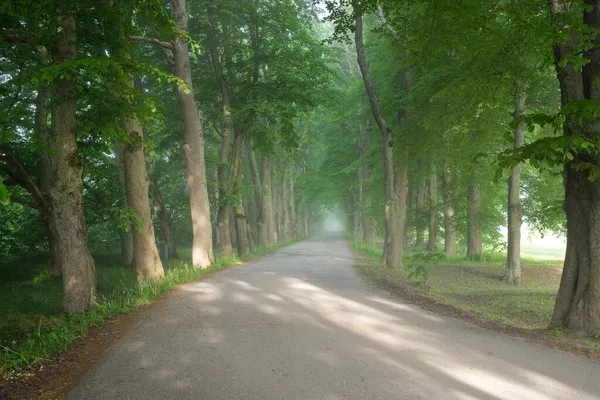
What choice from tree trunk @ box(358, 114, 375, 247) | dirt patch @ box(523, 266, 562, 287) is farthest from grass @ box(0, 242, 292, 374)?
dirt patch @ box(523, 266, 562, 287)

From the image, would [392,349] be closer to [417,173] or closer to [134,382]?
[134,382]

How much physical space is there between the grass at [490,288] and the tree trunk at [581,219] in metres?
1.37

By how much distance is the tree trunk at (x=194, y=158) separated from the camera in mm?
12547

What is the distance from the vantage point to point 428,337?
19.7ft

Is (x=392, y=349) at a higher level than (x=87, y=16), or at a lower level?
lower

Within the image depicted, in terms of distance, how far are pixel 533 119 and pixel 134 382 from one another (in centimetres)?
608

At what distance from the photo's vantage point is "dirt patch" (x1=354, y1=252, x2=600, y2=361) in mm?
5793

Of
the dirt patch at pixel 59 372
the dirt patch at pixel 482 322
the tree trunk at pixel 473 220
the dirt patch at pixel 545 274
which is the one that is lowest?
the dirt patch at pixel 545 274

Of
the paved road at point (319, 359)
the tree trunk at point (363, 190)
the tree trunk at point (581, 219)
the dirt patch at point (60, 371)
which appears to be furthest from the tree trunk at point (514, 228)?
the dirt patch at point (60, 371)

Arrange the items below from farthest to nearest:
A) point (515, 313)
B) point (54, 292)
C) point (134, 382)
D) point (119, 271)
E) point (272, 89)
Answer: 1. point (119, 271)
2. point (272, 89)
3. point (54, 292)
4. point (515, 313)
5. point (134, 382)

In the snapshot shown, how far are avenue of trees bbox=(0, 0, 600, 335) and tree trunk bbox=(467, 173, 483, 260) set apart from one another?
0.11 metres

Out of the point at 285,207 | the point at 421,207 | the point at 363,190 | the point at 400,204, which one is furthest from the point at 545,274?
the point at 285,207

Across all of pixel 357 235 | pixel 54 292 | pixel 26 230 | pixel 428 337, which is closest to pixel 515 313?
pixel 428 337

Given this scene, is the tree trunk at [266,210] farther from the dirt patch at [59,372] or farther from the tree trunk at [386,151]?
the dirt patch at [59,372]
